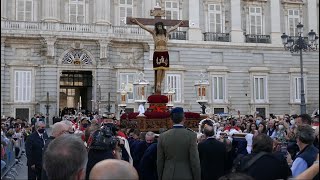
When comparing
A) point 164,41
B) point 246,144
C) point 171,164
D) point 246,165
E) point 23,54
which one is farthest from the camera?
point 23,54

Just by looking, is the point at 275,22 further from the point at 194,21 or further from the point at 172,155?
the point at 172,155

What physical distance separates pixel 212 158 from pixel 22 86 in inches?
1010

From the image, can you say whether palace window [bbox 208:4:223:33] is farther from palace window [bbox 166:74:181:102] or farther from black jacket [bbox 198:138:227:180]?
black jacket [bbox 198:138:227:180]

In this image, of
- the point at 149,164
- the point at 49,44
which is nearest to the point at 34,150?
the point at 149,164

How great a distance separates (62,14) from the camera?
32.3 metres

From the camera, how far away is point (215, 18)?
36625 mm

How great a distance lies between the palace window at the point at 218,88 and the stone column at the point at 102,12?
9.81 m

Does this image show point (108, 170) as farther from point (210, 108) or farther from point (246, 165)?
point (210, 108)

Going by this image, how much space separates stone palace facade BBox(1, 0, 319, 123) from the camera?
101 ft

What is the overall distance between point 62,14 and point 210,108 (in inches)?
524

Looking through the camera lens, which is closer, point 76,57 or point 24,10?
point 24,10

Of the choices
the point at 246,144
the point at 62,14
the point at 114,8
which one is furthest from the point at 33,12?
the point at 246,144

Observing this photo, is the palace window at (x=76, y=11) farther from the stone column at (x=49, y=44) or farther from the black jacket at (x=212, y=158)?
the black jacket at (x=212, y=158)

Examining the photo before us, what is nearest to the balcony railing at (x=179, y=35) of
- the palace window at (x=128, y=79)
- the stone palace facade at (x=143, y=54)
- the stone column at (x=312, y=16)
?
the stone palace facade at (x=143, y=54)
